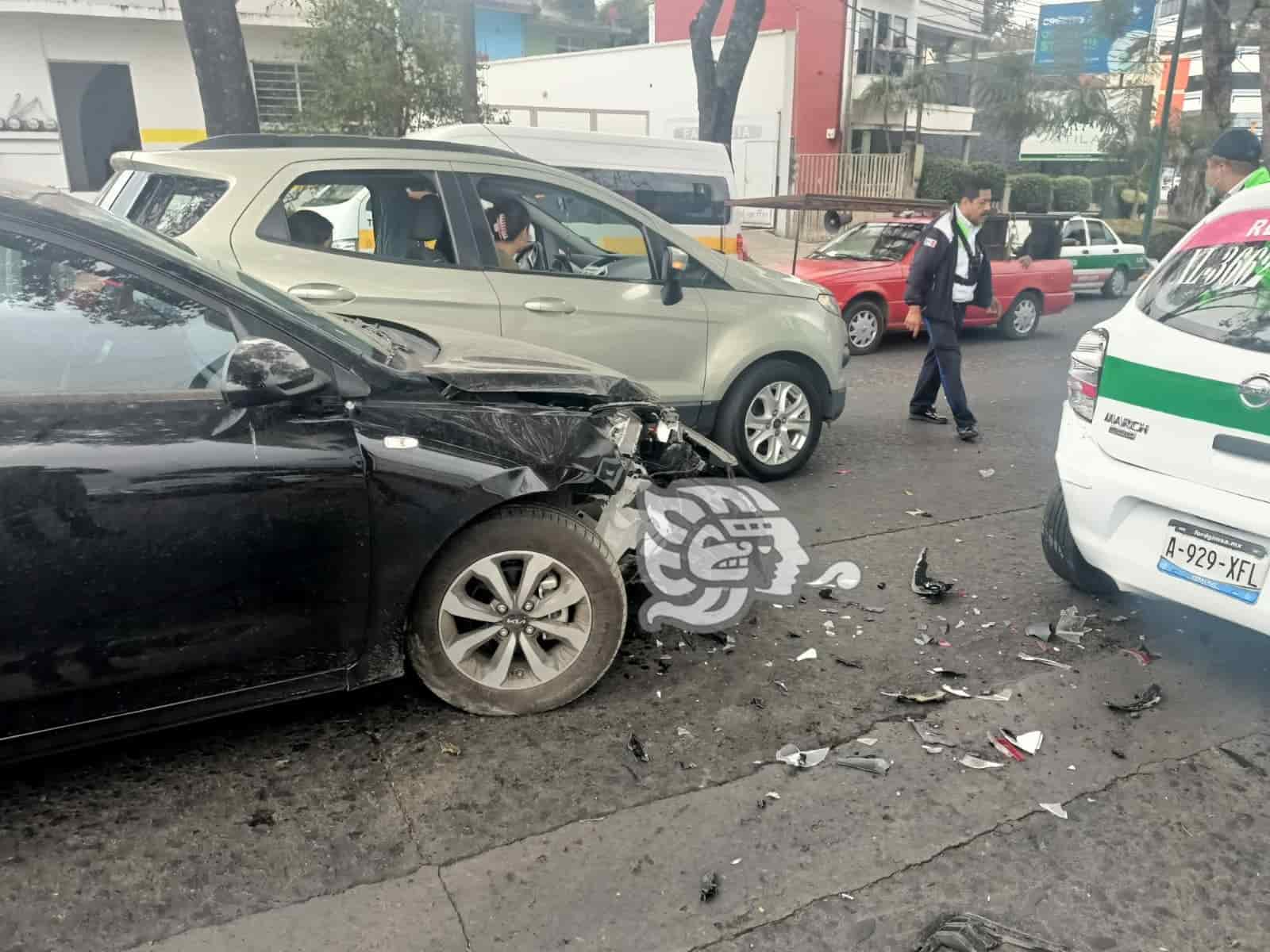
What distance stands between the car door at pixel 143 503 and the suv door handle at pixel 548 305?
7.79ft

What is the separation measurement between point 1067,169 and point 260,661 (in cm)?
4619

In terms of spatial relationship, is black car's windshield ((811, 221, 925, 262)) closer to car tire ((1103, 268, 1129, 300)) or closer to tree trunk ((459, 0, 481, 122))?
tree trunk ((459, 0, 481, 122))

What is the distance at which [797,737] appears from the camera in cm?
332

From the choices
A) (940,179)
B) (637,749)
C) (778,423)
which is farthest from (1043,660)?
(940,179)

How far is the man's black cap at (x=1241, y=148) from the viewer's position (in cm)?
564

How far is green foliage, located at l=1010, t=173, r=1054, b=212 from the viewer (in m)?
32.5

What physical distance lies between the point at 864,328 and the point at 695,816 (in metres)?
8.87

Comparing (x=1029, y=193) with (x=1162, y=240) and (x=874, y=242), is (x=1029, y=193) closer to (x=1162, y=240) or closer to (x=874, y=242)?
(x=1162, y=240)

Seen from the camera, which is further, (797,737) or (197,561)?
(797,737)

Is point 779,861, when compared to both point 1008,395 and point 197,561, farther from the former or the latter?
point 1008,395

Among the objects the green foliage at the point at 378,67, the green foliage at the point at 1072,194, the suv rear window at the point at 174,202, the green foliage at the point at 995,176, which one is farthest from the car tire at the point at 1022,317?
the green foliage at the point at 1072,194

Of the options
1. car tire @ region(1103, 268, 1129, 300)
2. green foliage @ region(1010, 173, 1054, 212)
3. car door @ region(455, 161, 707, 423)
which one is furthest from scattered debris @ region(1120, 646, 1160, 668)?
green foliage @ region(1010, 173, 1054, 212)

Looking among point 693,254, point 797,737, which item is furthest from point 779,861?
point 693,254

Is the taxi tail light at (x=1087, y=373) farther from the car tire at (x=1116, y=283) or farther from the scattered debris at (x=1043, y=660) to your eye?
the car tire at (x=1116, y=283)
